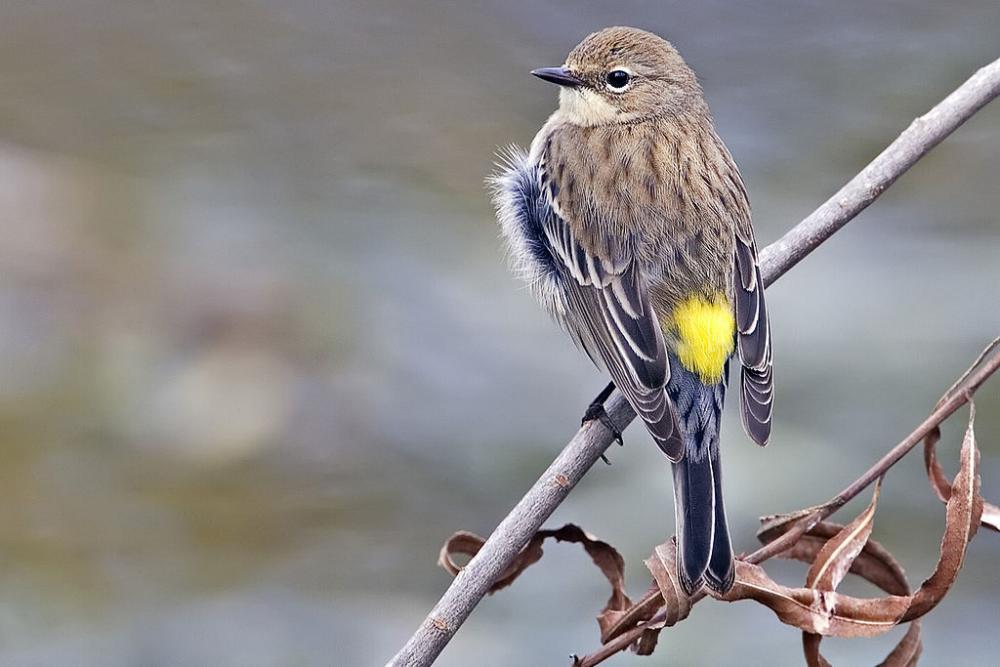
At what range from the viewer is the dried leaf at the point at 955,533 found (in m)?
3.11

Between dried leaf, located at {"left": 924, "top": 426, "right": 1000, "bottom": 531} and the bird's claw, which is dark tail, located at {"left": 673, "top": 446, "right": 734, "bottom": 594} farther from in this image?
dried leaf, located at {"left": 924, "top": 426, "right": 1000, "bottom": 531}

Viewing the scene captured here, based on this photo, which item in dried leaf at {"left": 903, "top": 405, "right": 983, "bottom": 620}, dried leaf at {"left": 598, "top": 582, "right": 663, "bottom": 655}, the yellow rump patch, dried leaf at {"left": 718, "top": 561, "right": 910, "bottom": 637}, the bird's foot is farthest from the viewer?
the yellow rump patch

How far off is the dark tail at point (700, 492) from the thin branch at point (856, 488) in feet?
0.29

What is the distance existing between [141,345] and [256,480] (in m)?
1.14

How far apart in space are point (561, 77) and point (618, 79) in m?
0.22

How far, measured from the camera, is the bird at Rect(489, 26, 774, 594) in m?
4.18

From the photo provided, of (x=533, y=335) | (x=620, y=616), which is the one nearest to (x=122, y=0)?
(x=533, y=335)

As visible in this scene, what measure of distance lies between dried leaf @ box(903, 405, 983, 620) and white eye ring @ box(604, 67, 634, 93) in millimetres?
2287

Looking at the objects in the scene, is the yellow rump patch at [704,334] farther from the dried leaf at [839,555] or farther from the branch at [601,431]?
the dried leaf at [839,555]

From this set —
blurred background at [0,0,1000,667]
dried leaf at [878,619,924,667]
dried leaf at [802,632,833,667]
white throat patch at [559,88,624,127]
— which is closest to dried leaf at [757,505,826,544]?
dried leaf at [802,632,833,667]

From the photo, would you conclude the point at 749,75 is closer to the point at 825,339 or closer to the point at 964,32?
the point at 964,32

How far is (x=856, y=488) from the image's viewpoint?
321 centimetres

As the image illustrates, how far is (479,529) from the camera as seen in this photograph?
732cm

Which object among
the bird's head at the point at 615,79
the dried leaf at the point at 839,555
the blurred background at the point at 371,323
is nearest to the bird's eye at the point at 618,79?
the bird's head at the point at 615,79
